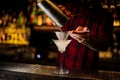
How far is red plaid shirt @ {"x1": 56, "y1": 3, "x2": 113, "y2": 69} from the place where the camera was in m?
2.49

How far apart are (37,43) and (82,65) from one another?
7.11 feet

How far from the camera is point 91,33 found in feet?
8.33

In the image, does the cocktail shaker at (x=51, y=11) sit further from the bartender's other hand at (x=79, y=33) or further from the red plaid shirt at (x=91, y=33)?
the red plaid shirt at (x=91, y=33)

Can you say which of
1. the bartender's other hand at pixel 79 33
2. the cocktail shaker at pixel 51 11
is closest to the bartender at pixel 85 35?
the bartender's other hand at pixel 79 33

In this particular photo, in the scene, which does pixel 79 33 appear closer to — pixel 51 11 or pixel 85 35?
pixel 85 35

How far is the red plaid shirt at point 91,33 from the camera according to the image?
2494 mm

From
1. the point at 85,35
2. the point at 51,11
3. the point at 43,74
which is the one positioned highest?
the point at 51,11

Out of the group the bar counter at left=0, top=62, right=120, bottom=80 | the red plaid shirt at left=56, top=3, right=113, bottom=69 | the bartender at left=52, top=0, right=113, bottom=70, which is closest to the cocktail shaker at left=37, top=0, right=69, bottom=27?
the bar counter at left=0, top=62, right=120, bottom=80

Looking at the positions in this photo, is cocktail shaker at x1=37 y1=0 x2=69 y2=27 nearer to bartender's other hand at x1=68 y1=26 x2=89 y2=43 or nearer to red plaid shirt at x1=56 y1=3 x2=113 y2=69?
bartender's other hand at x1=68 y1=26 x2=89 y2=43

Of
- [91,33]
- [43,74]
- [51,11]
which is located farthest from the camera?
[91,33]

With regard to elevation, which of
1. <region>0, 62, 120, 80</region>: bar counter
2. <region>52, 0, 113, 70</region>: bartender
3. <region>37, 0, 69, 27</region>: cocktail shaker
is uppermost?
<region>37, 0, 69, 27</region>: cocktail shaker

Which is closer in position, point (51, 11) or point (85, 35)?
point (51, 11)

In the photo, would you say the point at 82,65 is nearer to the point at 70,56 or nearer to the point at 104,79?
the point at 70,56

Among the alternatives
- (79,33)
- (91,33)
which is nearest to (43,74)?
(79,33)
